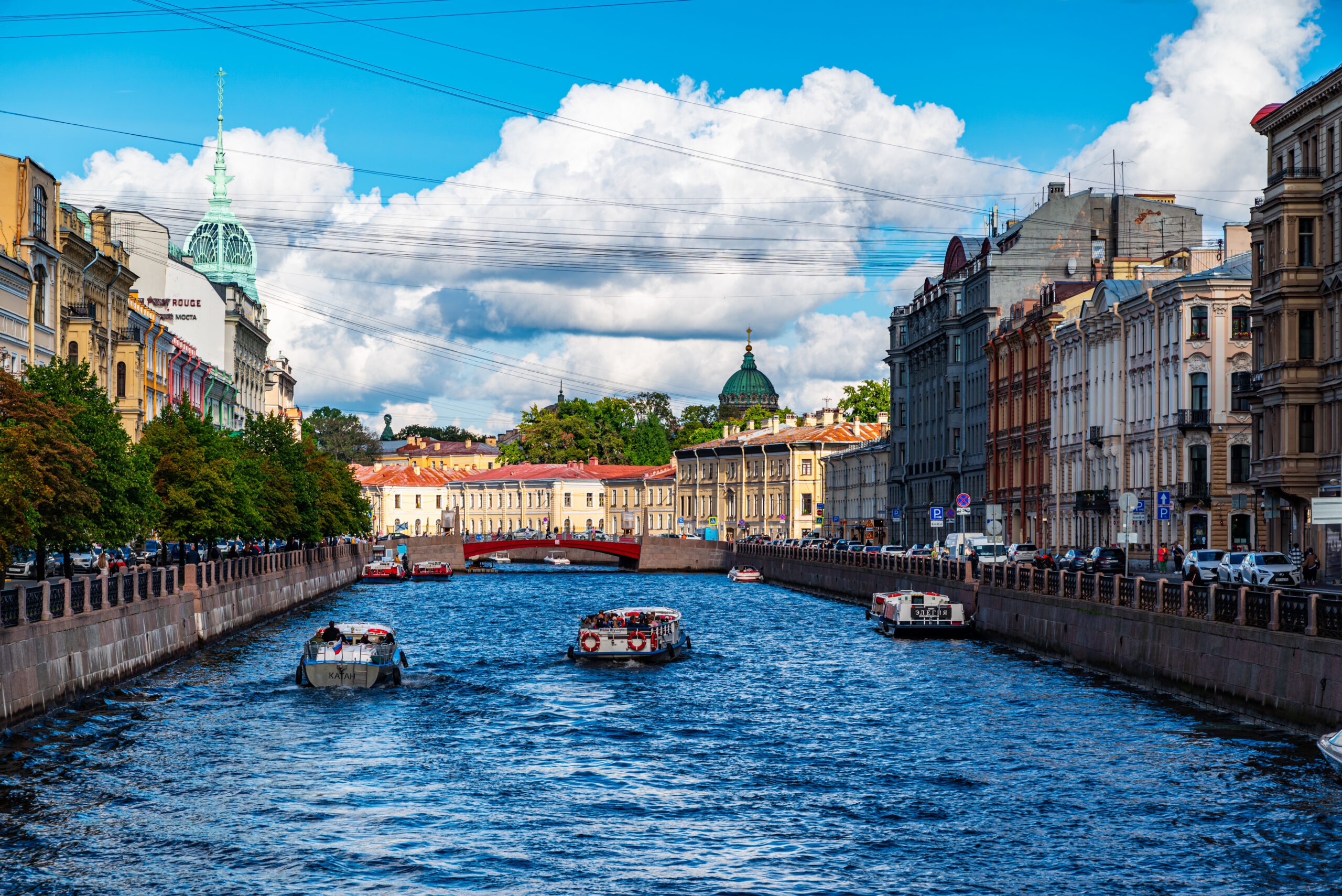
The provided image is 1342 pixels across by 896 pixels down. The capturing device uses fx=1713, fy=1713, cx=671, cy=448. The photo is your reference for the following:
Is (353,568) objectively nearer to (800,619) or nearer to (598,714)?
(800,619)

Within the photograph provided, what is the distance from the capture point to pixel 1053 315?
9150 cm

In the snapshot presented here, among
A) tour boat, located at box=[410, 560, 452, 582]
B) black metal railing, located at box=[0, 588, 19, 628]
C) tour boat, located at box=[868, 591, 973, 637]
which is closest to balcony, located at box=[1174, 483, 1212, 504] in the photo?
tour boat, located at box=[868, 591, 973, 637]

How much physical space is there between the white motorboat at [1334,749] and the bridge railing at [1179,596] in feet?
10.3

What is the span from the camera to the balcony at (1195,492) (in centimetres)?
7225

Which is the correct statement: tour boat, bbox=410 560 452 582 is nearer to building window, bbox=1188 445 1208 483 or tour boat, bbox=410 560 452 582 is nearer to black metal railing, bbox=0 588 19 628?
building window, bbox=1188 445 1208 483

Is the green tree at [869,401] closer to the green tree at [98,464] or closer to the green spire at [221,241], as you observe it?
the green spire at [221,241]

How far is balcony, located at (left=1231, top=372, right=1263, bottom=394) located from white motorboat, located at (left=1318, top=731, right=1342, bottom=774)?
125 ft

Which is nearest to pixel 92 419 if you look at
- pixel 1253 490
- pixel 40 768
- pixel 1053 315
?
pixel 40 768

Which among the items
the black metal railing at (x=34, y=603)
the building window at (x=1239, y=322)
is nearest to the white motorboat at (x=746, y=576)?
the building window at (x=1239, y=322)

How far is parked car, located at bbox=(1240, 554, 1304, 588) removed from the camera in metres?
47.7

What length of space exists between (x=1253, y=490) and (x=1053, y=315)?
2311 centimetres

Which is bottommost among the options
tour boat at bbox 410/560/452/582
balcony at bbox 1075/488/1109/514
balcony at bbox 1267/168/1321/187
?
tour boat at bbox 410/560/452/582

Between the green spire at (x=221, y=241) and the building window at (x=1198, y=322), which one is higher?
the green spire at (x=221, y=241)

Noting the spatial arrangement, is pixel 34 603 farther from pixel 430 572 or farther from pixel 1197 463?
pixel 430 572
